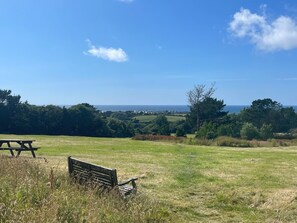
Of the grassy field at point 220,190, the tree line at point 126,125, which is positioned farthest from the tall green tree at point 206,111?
the grassy field at point 220,190

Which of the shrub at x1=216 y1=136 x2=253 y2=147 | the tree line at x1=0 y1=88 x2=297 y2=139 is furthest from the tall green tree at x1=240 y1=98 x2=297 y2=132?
the shrub at x1=216 y1=136 x2=253 y2=147

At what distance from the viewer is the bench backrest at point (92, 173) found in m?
7.53

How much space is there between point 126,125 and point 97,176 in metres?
59.6

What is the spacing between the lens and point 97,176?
26.3 ft

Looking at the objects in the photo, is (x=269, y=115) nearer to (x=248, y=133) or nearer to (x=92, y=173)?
(x=248, y=133)

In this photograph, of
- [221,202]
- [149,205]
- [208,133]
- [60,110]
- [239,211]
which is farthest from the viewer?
[60,110]

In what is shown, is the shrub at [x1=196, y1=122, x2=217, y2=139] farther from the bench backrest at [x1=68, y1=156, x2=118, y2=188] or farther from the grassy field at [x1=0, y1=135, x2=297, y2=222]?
the bench backrest at [x1=68, y1=156, x2=118, y2=188]

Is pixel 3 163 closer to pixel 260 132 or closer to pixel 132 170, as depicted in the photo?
pixel 132 170

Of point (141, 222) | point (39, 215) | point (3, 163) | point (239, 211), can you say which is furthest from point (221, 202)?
point (39, 215)

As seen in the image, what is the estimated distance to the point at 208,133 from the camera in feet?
140

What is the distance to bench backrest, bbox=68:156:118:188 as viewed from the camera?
7528 mm

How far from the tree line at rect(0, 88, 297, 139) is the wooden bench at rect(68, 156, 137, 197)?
113 feet

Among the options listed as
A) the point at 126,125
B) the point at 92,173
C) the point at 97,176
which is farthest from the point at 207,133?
the point at 97,176

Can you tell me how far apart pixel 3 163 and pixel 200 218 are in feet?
14.1
